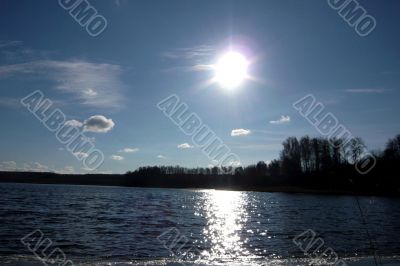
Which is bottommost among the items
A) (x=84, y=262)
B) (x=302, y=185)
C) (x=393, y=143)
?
(x=84, y=262)

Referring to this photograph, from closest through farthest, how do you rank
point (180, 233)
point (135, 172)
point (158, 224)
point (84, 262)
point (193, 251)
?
point (84, 262) → point (193, 251) → point (180, 233) → point (158, 224) → point (135, 172)

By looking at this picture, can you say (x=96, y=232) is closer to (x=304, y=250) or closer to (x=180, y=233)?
(x=180, y=233)

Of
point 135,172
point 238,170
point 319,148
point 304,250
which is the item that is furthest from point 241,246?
point 135,172

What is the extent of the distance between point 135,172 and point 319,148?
311ft

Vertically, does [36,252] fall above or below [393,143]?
below

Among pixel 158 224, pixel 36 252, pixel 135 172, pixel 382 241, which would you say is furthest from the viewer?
pixel 135 172

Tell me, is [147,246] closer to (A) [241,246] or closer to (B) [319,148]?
(A) [241,246]

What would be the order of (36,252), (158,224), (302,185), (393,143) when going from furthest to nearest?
1. (302,185)
2. (393,143)
3. (158,224)
4. (36,252)

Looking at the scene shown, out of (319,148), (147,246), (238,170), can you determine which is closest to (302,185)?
(319,148)

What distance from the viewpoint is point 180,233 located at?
91.9 ft

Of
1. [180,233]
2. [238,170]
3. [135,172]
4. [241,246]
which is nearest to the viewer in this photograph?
[241,246]

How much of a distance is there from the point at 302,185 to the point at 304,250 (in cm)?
10632

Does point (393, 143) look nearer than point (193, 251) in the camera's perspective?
No

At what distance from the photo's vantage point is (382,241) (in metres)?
26.1
